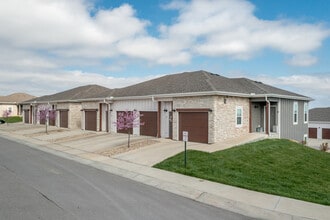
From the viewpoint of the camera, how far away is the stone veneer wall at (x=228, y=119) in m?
19.8

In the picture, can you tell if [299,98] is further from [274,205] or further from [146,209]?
[146,209]

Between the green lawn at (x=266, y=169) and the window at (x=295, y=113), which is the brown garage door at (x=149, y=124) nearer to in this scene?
the green lawn at (x=266, y=169)

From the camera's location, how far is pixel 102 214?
23.7 feet

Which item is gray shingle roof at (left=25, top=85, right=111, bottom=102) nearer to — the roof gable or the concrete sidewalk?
the concrete sidewalk

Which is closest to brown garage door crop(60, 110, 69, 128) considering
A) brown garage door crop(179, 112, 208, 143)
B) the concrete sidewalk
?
brown garage door crop(179, 112, 208, 143)

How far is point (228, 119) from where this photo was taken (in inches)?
817

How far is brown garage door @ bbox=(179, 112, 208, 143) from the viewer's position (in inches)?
793

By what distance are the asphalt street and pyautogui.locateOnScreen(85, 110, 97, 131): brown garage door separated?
1996cm

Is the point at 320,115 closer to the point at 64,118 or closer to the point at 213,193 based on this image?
the point at 64,118

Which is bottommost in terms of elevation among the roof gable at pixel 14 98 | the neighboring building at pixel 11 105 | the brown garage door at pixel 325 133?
the brown garage door at pixel 325 133

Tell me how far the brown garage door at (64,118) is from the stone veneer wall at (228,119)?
23.3 m

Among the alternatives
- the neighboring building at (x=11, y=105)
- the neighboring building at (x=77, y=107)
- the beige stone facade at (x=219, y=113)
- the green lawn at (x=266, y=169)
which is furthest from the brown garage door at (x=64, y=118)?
the neighboring building at (x=11, y=105)

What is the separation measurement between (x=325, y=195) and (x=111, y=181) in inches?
284

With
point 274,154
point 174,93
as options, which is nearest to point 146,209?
point 274,154
